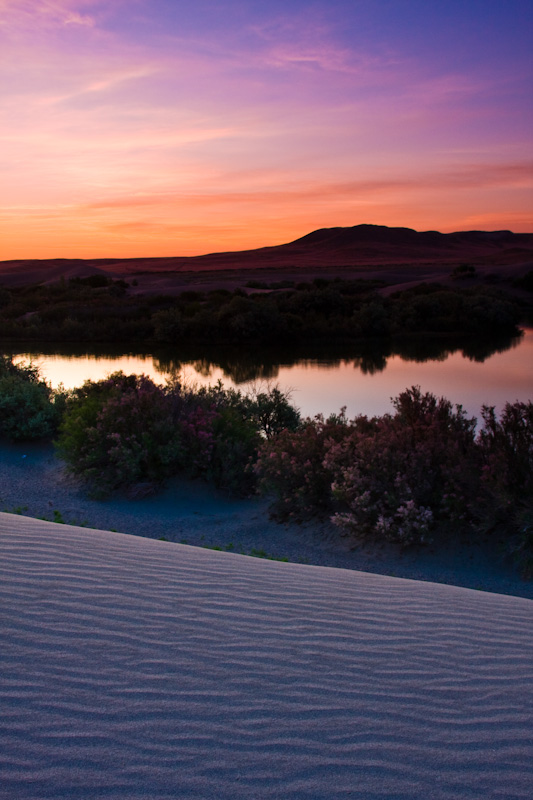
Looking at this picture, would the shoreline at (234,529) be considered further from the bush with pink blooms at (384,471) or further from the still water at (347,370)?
the still water at (347,370)

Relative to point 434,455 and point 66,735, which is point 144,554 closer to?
point 66,735

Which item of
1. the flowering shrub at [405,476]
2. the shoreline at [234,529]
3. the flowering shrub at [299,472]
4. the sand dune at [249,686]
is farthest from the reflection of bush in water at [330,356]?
the sand dune at [249,686]

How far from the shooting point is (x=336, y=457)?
8.38 meters

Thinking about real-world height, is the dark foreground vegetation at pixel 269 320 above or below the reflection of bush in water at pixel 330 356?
above

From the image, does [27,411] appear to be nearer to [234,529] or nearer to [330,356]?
[234,529]

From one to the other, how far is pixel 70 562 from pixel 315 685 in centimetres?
235

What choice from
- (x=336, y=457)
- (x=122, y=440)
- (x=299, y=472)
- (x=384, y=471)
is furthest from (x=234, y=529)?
(x=122, y=440)

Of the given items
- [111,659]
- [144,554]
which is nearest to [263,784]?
[111,659]

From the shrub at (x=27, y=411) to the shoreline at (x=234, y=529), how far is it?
1029 millimetres

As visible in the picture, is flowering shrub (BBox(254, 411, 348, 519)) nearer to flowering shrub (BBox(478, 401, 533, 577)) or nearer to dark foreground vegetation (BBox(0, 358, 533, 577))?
dark foreground vegetation (BBox(0, 358, 533, 577))

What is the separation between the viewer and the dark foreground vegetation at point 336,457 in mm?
7391

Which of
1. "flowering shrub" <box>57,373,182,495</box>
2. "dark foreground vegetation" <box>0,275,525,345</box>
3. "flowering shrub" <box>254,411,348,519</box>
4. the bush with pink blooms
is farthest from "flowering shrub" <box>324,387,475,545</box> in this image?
"dark foreground vegetation" <box>0,275,525,345</box>

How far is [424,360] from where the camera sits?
24859 mm

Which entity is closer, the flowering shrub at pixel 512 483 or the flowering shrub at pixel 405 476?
the flowering shrub at pixel 512 483
